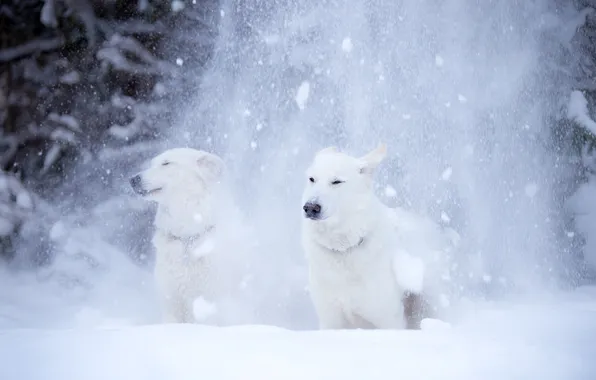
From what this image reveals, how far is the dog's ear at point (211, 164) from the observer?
14.0 feet

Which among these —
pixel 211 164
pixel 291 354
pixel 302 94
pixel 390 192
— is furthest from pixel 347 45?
pixel 291 354

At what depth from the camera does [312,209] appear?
3.36 m

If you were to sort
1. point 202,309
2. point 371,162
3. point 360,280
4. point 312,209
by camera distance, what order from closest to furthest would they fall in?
point 312,209, point 360,280, point 371,162, point 202,309

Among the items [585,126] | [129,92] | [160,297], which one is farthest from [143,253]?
[585,126]

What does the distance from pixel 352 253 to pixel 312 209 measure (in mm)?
441

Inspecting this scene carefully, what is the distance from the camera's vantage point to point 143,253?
6758 millimetres

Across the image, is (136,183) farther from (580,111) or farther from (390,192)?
(580,111)

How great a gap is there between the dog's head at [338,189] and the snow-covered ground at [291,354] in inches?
37.6

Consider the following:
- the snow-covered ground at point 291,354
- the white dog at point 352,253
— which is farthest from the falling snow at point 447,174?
the snow-covered ground at point 291,354

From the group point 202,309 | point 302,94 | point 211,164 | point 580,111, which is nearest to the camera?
point 202,309

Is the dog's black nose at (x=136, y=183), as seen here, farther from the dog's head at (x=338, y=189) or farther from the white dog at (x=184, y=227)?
the dog's head at (x=338, y=189)

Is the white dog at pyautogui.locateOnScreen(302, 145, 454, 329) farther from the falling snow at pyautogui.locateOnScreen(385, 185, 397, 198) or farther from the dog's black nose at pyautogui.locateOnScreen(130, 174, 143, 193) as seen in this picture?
the falling snow at pyautogui.locateOnScreen(385, 185, 397, 198)

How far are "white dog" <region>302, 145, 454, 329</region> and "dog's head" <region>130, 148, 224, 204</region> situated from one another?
97 cm

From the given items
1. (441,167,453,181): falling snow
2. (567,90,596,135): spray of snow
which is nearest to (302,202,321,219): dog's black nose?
(441,167,453,181): falling snow
